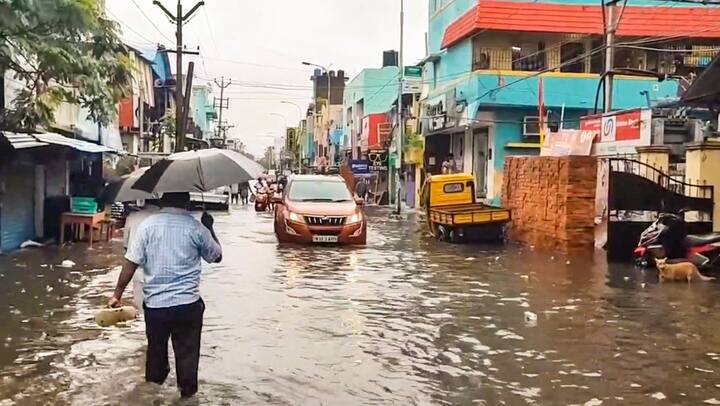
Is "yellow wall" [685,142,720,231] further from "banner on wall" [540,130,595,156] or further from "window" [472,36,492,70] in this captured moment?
"window" [472,36,492,70]

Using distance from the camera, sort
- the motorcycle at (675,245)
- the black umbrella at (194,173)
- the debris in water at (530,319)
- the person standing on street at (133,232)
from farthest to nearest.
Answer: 1. the motorcycle at (675,245)
2. the debris in water at (530,319)
3. the person standing on street at (133,232)
4. the black umbrella at (194,173)

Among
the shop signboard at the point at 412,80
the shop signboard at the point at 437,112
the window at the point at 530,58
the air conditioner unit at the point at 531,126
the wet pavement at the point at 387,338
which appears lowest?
the wet pavement at the point at 387,338

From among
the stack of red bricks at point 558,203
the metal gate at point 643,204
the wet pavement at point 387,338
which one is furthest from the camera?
the stack of red bricks at point 558,203

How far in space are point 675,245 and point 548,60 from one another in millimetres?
20291

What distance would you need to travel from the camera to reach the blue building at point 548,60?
108 ft

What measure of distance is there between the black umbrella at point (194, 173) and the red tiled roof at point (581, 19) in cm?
2719

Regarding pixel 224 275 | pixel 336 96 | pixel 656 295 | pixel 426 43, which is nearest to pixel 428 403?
pixel 656 295

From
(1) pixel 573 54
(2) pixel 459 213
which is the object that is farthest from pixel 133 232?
(1) pixel 573 54

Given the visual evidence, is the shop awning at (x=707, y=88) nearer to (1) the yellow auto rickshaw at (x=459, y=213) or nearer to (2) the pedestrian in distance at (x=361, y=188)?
(1) the yellow auto rickshaw at (x=459, y=213)

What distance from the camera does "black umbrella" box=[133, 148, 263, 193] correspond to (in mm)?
6223

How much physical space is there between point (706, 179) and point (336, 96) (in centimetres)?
9310

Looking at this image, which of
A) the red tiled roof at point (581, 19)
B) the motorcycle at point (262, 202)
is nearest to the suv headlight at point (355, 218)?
the red tiled roof at point (581, 19)

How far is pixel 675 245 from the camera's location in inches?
610

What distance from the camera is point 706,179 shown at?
1647cm
